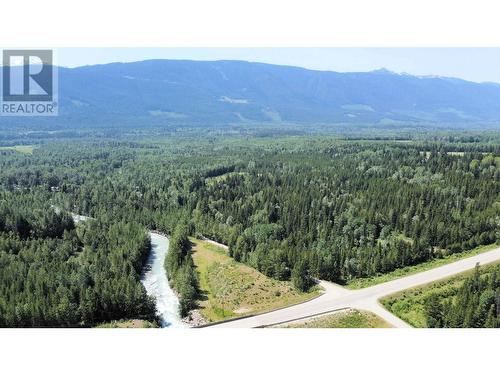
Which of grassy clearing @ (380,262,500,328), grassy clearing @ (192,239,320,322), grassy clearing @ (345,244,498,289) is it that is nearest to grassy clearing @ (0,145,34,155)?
grassy clearing @ (192,239,320,322)

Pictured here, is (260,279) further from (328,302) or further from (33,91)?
(33,91)

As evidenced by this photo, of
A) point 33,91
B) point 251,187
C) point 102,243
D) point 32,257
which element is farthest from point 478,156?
point 33,91

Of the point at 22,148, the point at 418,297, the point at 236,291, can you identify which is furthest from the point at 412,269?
the point at 22,148

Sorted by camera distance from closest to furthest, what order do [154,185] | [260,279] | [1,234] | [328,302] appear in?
[328,302], [260,279], [1,234], [154,185]

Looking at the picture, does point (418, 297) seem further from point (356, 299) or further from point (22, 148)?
point (22, 148)

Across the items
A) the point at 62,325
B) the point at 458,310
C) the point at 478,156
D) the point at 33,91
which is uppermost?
the point at 33,91

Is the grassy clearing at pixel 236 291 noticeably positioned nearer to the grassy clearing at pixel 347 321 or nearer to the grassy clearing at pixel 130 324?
the grassy clearing at pixel 347 321
